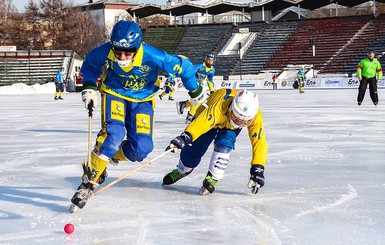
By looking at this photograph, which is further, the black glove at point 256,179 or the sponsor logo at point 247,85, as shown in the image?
the sponsor logo at point 247,85

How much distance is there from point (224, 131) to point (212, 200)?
22.9 inches

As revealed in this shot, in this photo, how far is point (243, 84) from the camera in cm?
3866

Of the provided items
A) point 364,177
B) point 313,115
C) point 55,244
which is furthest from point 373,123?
point 55,244

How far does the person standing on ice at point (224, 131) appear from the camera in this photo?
5258 mm

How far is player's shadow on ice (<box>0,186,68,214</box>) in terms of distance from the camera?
5.27 metres

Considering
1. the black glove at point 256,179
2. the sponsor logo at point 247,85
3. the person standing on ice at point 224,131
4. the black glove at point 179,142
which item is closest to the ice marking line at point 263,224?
the black glove at point 256,179

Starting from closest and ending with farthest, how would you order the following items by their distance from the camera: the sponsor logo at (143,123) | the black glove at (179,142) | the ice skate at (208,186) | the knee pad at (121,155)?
the black glove at (179,142), the sponsor logo at (143,123), the ice skate at (208,186), the knee pad at (121,155)

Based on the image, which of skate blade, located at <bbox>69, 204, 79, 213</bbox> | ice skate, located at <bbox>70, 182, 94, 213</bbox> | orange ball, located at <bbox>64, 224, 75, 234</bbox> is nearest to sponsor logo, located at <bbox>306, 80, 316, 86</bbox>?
ice skate, located at <bbox>70, 182, 94, 213</bbox>

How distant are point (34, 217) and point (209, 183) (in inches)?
57.5

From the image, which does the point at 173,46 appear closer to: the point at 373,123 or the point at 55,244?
the point at 373,123

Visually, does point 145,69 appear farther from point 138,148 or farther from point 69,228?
point 69,228

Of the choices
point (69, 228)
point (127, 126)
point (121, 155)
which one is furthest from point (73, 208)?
point (121, 155)

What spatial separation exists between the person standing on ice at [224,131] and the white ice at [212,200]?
19cm

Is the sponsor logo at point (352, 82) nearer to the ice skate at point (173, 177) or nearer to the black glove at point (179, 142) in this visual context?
the ice skate at point (173, 177)
